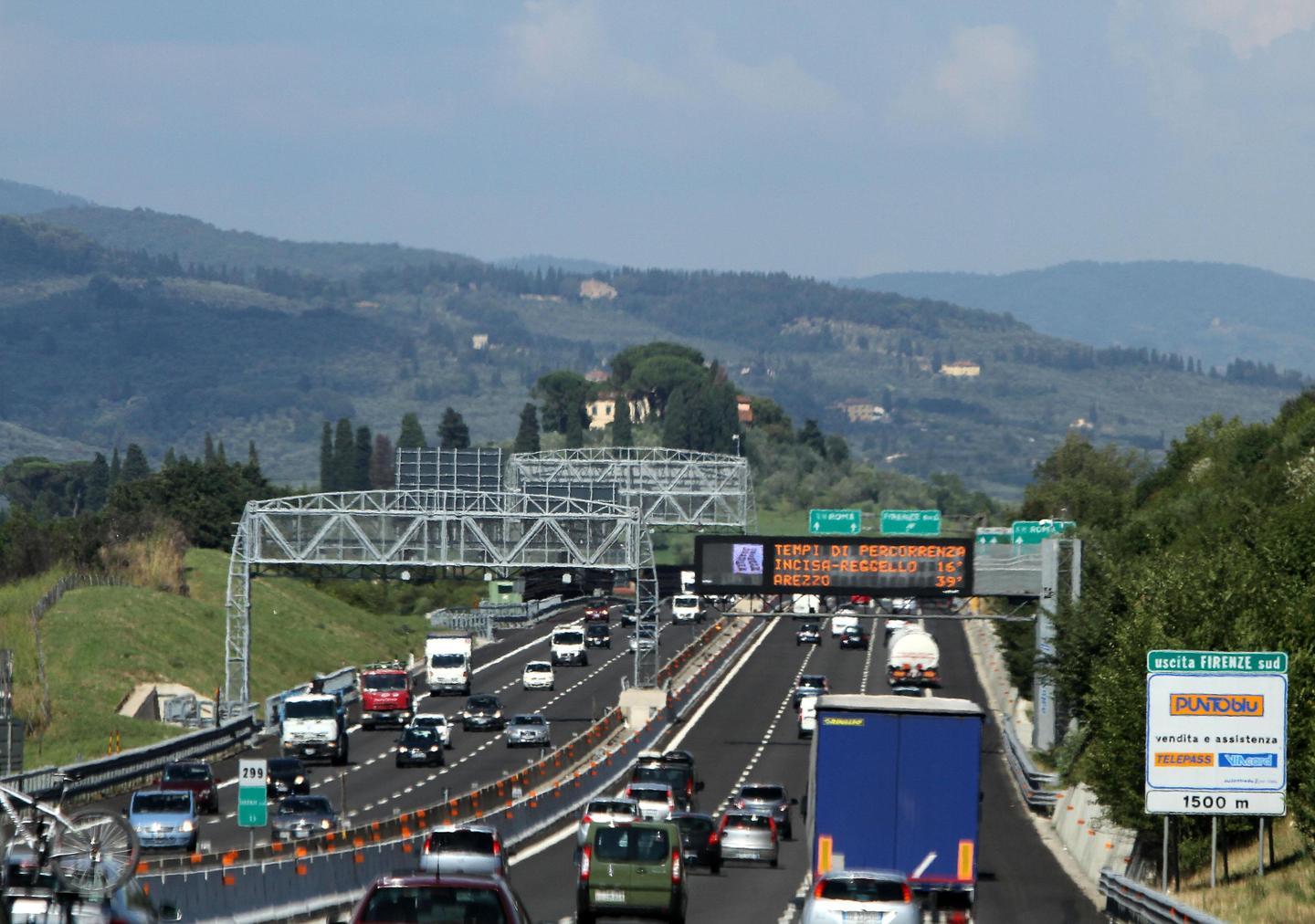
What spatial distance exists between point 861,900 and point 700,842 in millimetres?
17518

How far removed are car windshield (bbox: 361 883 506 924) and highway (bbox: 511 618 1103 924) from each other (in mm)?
14236

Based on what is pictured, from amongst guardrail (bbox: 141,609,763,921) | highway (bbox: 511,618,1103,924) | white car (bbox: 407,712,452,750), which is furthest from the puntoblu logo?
white car (bbox: 407,712,452,750)

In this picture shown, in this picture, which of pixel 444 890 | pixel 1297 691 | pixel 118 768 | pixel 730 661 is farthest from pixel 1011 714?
pixel 444 890

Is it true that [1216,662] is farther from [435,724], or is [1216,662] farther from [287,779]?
[435,724]

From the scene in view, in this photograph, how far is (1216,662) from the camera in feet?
102

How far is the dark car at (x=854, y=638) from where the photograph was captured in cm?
11806

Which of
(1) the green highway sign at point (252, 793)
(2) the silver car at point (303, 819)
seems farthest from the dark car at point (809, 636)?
(1) the green highway sign at point (252, 793)

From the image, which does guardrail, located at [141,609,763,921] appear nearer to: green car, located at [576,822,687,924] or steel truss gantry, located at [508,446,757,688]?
green car, located at [576,822,687,924]

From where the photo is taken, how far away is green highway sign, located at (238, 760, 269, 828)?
121 feet

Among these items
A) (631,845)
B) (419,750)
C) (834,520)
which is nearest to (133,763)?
(419,750)

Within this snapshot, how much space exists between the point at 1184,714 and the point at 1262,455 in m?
98.3

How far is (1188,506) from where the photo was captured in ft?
342

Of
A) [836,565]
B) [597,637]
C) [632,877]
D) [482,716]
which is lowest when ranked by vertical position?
[597,637]

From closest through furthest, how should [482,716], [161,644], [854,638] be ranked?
[482,716] < [161,644] < [854,638]
